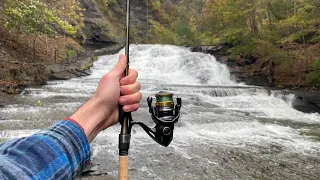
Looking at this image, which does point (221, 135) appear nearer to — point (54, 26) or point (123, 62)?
point (123, 62)

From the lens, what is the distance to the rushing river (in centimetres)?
515

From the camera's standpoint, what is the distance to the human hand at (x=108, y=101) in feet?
4.48

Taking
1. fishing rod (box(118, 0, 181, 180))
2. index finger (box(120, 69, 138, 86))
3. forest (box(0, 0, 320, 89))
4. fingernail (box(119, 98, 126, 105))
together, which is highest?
forest (box(0, 0, 320, 89))

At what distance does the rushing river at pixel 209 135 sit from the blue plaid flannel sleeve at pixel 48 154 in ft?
11.7

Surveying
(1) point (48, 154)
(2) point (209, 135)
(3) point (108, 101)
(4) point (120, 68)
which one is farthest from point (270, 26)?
(1) point (48, 154)

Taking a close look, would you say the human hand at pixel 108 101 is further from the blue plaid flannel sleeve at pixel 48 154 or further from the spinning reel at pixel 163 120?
the spinning reel at pixel 163 120

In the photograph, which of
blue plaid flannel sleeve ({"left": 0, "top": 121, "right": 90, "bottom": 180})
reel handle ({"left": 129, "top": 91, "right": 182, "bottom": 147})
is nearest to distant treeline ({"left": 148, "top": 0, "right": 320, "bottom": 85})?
reel handle ({"left": 129, "top": 91, "right": 182, "bottom": 147})

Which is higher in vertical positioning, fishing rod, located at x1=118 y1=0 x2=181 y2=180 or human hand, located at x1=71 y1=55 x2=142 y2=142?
human hand, located at x1=71 y1=55 x2=142 y2=142

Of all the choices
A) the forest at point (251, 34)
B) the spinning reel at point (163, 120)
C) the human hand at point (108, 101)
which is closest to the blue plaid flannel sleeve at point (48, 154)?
the human hand at point (108, 101)

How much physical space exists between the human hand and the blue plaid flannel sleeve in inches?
3.4

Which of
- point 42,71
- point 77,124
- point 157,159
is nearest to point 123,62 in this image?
point 77,124

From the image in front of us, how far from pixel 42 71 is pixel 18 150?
15.5 m

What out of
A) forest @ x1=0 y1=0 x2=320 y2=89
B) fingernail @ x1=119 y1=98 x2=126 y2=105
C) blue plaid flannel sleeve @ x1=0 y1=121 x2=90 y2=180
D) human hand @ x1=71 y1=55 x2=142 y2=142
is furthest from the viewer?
forest @ x1=0 y1=0 x2=320 y2=89

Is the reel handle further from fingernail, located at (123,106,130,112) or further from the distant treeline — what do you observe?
the distant treeline
